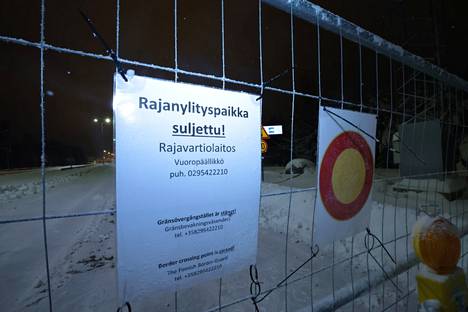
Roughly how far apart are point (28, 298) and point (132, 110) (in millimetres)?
3414

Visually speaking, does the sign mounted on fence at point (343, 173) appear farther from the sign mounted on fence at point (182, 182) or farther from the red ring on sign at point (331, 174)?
the sign mounted on fence at point (182, 182)

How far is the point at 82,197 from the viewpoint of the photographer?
10031 millimetres

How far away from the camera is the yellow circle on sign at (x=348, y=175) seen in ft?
5.80

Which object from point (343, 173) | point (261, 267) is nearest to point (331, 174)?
point (343, 173)

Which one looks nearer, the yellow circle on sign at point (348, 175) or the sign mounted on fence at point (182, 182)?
the sign mounted on fence at point (182, 182)

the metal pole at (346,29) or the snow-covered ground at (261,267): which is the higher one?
the metal pole at (346,29)

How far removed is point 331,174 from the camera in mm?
1731

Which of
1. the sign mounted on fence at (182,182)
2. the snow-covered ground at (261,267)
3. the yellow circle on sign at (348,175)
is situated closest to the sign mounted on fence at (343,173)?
the yellow circle on sign at (348,175)

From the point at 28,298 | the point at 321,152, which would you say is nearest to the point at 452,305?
the point at 321,152

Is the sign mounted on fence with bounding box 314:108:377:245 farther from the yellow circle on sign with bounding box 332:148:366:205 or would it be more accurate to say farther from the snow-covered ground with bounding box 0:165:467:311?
the snow-covered ground with bounding box 0:165:467:311

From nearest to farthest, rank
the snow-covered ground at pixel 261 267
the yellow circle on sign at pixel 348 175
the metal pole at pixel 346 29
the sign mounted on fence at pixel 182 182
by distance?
the sign mounted on fence at pixel 182 182 < the metal pole at pixel 346 29 < the yellow circle on sign at pixel 348 175 < the snow-covered ground at pixel 261 267

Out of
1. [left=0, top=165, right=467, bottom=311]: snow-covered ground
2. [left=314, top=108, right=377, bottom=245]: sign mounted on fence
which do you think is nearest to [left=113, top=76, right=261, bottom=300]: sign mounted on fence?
[left=0, top=165, right=467, bottom=311]: snow-covered ground

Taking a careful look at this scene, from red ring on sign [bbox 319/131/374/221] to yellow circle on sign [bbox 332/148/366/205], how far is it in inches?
1.0

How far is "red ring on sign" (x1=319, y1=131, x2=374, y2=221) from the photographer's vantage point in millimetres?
1704
